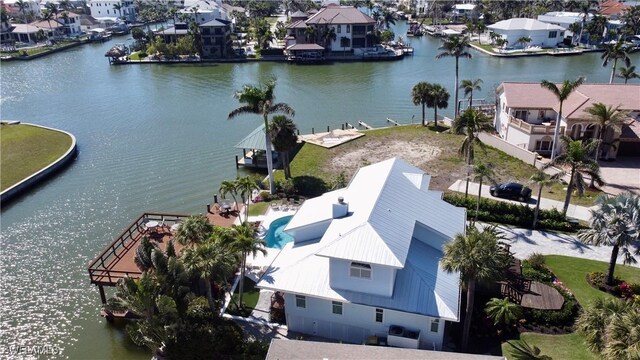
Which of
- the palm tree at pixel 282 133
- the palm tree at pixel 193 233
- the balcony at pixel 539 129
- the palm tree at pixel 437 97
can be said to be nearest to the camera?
the palm tree at pixel 193 233

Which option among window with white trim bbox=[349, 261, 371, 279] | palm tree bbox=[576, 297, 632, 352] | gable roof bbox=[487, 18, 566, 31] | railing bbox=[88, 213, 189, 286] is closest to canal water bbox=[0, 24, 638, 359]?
railing bbox=[88, 213, 189, 286]

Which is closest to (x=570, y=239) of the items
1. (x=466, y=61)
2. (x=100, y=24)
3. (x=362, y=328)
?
(x=362, y=328)

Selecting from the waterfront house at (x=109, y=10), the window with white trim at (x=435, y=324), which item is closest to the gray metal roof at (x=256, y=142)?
the window with white trim at (x=435, y=324)

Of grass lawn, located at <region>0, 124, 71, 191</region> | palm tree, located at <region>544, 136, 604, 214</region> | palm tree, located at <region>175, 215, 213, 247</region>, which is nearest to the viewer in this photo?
palm tree, located at <region>175, 215, 213, 247</region>

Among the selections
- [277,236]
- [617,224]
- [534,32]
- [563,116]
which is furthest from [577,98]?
[534,32]

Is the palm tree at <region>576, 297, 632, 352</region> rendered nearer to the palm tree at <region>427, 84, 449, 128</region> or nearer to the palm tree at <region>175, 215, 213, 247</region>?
the palm tree at <region>175, 215, 213, 247</region>

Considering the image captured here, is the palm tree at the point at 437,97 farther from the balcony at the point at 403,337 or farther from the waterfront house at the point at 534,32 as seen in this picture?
the waterfront house at the point at 534,32
